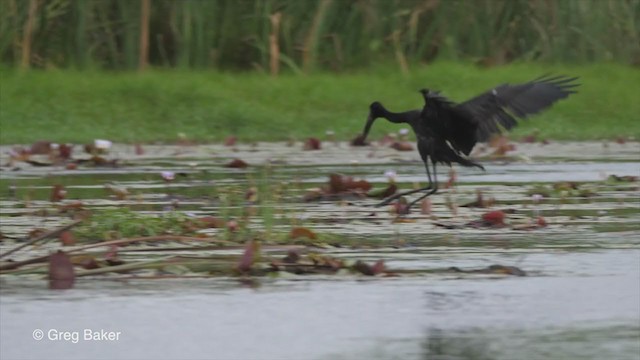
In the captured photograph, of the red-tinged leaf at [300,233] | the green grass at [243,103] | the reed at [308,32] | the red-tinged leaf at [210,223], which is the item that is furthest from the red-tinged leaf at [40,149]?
the red-tinged leaf at [300,233]

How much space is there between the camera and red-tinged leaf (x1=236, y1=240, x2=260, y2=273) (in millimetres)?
6414

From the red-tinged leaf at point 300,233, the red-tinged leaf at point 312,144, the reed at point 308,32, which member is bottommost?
the red-tinged leaf at point 312,144

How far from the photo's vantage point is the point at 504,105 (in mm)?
9203

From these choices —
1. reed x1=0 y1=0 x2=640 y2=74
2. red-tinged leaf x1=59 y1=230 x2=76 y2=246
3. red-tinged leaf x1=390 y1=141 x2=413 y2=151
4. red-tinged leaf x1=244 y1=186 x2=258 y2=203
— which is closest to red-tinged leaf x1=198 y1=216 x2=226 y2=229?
→ red-tinged leaf x1=59 y1=230 x2=76 y2=246

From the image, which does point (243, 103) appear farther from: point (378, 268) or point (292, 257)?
point (378, 268)

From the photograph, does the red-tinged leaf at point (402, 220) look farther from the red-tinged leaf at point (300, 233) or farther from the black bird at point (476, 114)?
the red-tinged leaf at point (300, 233)

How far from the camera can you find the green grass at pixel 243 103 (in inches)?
557

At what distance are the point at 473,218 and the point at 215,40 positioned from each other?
277 inches

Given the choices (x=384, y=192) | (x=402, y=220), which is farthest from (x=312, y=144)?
(x=402, y=220)

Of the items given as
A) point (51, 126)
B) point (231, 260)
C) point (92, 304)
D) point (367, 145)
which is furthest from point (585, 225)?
point (51, 126)

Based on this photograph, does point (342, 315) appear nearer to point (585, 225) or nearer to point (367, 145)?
point (585, 225)

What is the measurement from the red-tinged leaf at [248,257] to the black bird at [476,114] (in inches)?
99.4

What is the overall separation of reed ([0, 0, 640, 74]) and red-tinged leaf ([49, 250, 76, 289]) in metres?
8.66

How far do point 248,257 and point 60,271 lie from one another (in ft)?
2.37
